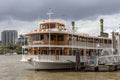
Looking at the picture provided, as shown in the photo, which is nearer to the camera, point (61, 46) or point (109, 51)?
point (61, 46)

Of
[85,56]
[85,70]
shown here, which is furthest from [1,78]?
[85,56]

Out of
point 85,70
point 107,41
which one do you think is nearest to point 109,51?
point 107,41

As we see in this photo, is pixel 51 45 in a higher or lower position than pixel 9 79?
higher

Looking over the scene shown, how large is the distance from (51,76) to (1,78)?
20.7 ft

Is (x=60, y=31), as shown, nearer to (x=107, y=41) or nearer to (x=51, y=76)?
(x=51, y=76)

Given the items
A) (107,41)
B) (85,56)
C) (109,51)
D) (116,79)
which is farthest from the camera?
(107,41)

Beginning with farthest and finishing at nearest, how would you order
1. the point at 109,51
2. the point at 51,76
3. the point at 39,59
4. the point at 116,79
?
the point at 109,51 < the point at 39,59 < the point at 51,76 < the point at 116,79

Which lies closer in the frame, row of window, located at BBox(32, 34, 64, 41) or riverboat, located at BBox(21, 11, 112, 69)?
riverboat, located at BBox(21, 11, 112, 69)

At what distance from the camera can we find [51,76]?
3950 cm

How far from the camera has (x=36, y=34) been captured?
45.3 meters

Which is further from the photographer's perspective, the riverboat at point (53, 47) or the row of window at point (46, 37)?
the row of window at point (46, 37)

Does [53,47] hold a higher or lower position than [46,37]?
lower

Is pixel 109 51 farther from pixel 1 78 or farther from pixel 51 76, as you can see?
pixel 1 78

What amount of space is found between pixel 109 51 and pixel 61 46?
12595mm
